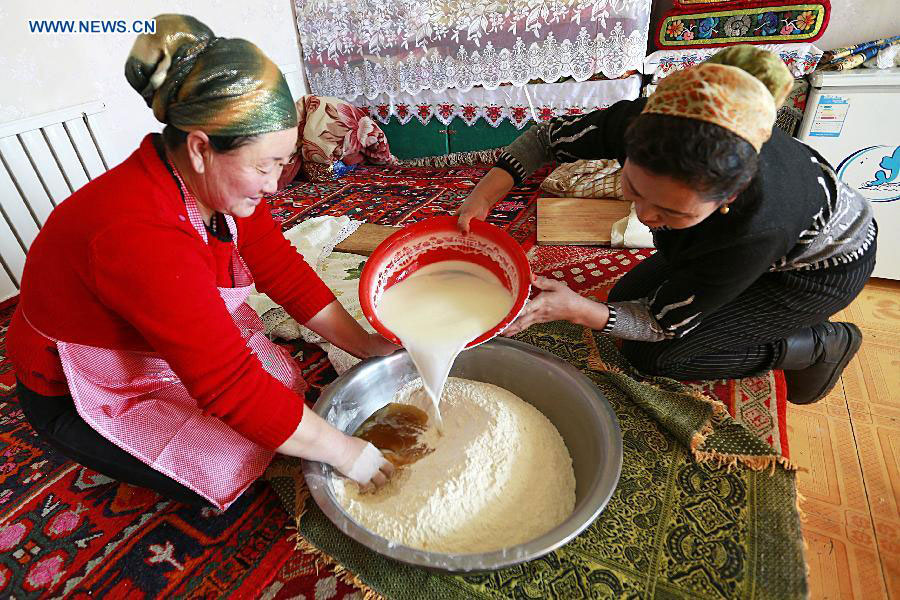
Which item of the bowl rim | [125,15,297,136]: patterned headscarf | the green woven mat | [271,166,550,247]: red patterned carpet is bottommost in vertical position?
[271,166,550,247]: red patterned carpet

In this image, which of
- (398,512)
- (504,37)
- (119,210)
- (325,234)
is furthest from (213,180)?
(504,37)

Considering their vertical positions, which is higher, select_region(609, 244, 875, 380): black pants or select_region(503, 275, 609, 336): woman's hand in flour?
select_region(503, 275, 609, 336): woman's hand in flour

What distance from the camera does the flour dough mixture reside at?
90 centimetres

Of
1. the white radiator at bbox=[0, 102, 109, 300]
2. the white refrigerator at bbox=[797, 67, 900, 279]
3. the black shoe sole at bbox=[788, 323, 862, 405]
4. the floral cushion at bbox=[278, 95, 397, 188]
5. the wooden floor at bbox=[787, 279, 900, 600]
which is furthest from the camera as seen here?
the floral cushion at bbox=[278, 95, 397, 188]

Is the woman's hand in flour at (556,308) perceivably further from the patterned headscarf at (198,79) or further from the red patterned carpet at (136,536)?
the patterned headscarf at (198,79)

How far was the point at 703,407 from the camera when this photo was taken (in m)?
1.22

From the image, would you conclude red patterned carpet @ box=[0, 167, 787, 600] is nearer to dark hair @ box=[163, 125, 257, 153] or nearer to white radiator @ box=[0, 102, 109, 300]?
dark hair @ box=[163, 125, 257, 153]

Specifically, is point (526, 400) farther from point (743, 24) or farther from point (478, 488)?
point (743, 24)

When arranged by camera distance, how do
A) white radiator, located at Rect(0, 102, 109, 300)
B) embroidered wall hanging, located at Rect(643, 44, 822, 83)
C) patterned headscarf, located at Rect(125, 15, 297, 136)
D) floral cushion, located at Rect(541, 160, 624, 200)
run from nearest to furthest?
Result: 1. patterned headscarf, located at Rect(125, 15, 297, 136)
2. white radiator, located at Rect(0, 102, 109, 300)
3. embroidered wall hanging, located at Rect(643, 44, 822, 83)
4. floral cushion, located at Rect(541, 160, 624, 200)

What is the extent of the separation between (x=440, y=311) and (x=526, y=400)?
0.34 meters

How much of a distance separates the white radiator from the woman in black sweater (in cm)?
200

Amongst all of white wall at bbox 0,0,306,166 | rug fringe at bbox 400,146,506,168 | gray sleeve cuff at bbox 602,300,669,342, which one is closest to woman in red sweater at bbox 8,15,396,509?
gray sleeve cuff at bbox 602,300,669,342

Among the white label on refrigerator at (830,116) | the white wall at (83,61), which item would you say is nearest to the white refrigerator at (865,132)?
the white label on refrigerator at (830,116)

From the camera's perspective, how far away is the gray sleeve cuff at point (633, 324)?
45.3 inches
